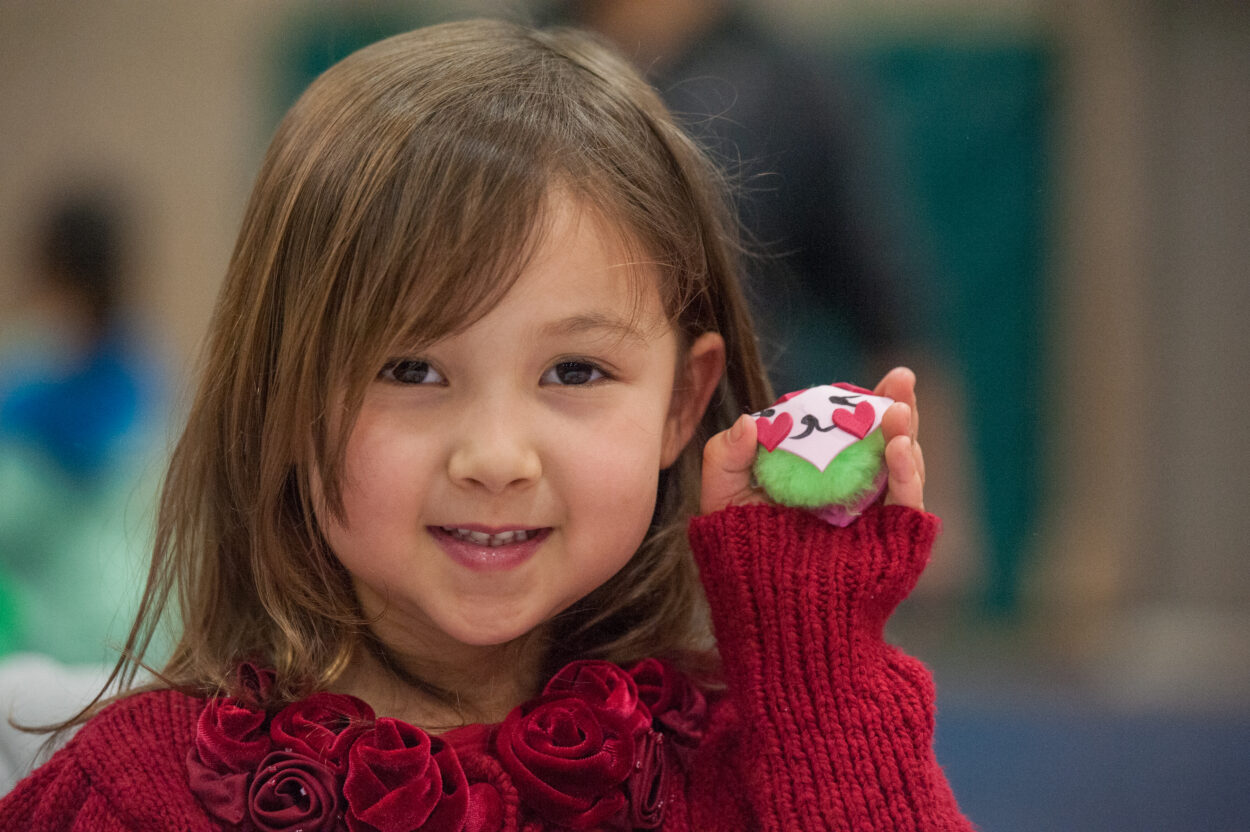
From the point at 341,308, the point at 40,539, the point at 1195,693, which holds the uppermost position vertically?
the point at 341,308

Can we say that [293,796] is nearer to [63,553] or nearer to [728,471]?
[728,471]

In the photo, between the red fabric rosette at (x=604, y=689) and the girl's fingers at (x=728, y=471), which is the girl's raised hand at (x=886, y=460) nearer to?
the girl's fingers at (x=728, y=471)

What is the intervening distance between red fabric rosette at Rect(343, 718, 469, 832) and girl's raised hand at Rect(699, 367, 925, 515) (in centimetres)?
26

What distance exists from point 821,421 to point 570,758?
263 mm

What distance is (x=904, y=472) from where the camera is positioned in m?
0.83

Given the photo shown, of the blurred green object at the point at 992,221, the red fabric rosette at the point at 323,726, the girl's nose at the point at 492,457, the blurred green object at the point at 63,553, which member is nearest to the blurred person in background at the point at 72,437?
the blurred green object at the point at 63,553

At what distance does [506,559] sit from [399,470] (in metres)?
0.09

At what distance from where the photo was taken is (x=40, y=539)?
74.8 inches

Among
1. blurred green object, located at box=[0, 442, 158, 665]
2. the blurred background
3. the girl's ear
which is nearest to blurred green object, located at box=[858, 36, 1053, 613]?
the blurred background

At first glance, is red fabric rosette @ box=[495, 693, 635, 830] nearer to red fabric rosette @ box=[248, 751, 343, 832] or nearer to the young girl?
the young girl

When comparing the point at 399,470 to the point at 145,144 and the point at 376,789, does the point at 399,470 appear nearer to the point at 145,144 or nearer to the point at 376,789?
the point at 376,789

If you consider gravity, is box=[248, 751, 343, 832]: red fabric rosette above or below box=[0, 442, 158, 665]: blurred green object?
above

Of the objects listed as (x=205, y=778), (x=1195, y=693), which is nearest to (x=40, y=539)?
(x=205, y=778)

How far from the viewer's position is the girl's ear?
0.94 m
